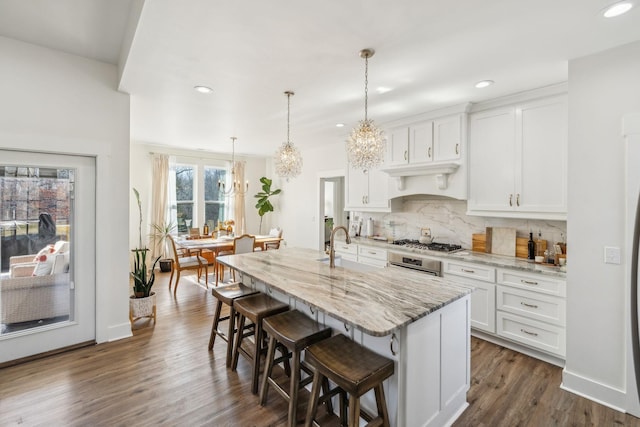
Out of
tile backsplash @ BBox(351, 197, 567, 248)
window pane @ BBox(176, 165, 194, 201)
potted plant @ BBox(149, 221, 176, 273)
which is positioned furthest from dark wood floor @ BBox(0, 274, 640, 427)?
window pane @ BBox(176, 165, 194, 201)

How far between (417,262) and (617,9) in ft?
8.85

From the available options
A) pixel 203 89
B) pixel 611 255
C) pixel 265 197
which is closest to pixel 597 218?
pixel 611 255

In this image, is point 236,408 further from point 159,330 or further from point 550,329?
point 550,329

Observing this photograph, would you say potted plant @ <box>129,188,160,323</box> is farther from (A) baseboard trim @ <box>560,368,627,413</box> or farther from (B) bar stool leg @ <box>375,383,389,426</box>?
(A) baseboard trim @ <box>560,368,627,413</box>

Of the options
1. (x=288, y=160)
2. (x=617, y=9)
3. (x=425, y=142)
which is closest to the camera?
(x=617, y=9)

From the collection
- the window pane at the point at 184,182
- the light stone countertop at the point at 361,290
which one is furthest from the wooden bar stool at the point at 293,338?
the window pane at the point at 184,182

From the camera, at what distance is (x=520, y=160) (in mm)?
3035

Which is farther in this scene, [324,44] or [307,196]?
[307,196]

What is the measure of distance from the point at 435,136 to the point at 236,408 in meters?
3.56

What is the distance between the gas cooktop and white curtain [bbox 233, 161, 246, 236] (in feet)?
14.2

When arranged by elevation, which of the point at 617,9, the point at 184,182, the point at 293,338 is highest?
the point at 617,9

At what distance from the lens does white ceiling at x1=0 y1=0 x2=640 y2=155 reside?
1785 millimetres

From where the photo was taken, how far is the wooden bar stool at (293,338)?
1834 mm

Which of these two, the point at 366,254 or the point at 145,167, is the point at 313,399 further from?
the point at 145,167
